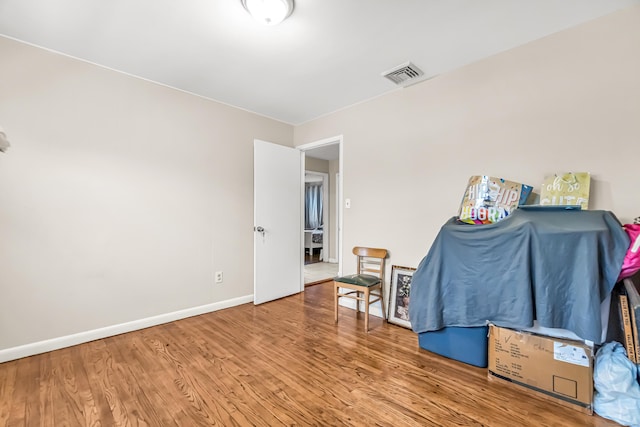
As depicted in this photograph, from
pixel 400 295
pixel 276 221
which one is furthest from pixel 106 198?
pixel 400 295

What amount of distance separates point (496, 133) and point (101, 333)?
13.0 ft

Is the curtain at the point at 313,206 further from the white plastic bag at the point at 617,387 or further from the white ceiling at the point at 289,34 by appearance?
the white plastic bag at the point at 617,387

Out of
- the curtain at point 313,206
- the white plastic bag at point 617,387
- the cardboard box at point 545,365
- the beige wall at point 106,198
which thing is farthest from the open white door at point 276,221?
the curtain at point 313,206

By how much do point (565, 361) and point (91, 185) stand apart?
12.6 feet

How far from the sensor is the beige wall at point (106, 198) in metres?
2.16

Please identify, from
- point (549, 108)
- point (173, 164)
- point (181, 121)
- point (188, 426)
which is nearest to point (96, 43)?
point (181, 121)

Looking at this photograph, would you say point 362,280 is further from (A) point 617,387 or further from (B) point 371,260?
(A) point 617,387

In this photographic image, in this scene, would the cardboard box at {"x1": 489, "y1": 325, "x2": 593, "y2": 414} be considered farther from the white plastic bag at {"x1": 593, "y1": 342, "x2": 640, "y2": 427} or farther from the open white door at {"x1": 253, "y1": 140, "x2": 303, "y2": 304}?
the open white door at {"x1": 253, "y1": 140, "x2": 303, "y2": 304}

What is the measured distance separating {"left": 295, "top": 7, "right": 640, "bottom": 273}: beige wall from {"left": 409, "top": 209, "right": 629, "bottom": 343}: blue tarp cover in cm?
50

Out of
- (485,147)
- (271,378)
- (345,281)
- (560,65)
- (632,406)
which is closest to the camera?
(632,406)

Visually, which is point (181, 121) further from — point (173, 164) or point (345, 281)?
point (345, 281)

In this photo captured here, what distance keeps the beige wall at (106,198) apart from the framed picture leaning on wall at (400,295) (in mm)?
1903

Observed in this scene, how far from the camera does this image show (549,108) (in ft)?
6.79

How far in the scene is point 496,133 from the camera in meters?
2.31
